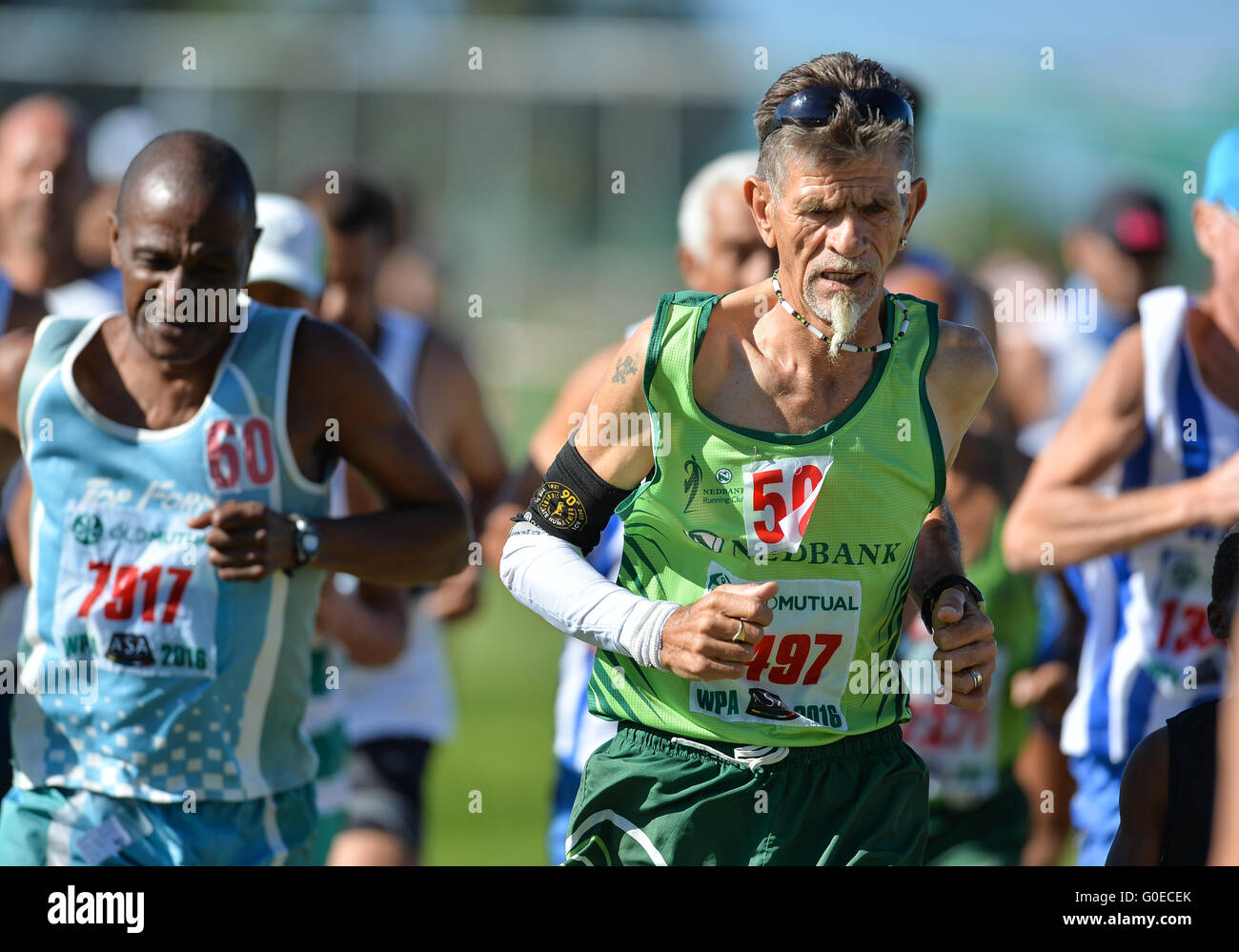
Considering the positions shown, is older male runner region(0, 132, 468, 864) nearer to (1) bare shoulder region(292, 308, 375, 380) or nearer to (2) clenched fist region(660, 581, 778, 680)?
(1) bare shoulder region(292, 308, 375, 380)

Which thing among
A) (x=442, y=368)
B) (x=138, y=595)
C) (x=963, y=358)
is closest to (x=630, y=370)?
(x=963, y=358)

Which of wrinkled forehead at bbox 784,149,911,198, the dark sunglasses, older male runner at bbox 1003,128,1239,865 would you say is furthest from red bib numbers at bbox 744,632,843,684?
older male runner at bbox 1003,128,1239,865

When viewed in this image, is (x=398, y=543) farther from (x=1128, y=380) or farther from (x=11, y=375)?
(x=1128, y=380)

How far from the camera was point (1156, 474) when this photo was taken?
480 centimetres

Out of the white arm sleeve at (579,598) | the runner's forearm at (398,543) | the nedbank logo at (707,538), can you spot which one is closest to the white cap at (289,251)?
the runner's forearm at (398,543)

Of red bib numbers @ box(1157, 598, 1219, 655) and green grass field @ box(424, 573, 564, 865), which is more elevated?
red bib numbers @ box(1157, 598, 1219, 655)

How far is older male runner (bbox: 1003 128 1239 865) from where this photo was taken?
4695 mm

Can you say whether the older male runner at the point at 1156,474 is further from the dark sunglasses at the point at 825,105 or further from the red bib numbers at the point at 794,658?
the dark sunglasses at the point at 825,105

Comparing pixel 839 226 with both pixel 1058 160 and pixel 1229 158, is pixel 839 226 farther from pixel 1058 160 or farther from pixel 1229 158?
pixel 1058 160

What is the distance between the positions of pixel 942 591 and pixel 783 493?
369mm

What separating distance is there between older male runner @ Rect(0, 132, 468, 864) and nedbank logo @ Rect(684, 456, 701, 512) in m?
0.96

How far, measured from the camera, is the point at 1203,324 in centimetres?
478
